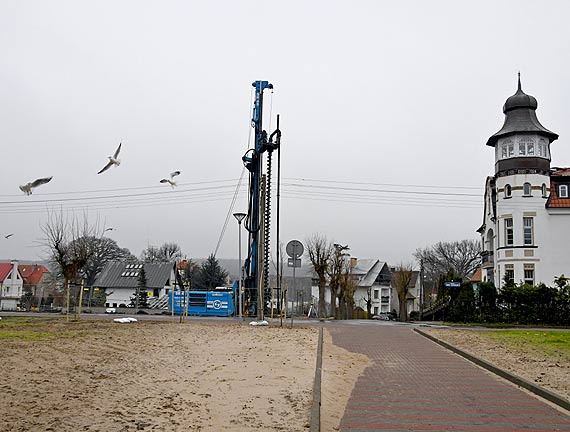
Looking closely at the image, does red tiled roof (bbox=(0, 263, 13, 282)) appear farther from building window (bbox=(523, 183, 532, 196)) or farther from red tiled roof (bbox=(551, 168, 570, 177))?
red tiled roof (bbox=(551, 168, 570, 177))

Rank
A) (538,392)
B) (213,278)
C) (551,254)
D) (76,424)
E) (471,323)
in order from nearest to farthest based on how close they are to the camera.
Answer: (76,424), (538,392), (471,323), (551,254), (213,278)

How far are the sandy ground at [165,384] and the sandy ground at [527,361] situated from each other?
10.7 feet

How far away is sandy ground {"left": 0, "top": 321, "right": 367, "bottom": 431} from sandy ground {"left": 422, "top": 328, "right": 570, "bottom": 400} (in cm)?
326

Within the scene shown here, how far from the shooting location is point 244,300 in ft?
110

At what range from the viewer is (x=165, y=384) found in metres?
10.1

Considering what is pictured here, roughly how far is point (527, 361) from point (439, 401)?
5.91 m

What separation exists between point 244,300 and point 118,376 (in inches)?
904

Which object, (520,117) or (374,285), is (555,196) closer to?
(520,117)

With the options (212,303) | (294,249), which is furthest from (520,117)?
(294,249)

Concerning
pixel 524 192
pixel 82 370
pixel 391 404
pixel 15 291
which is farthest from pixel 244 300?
Answer: pixel 15 291

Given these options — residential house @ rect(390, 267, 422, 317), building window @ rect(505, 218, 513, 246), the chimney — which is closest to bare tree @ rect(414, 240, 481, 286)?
residential house @ rect(390, 267, 422, 317)

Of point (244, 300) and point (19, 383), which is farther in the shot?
point (244, 300)

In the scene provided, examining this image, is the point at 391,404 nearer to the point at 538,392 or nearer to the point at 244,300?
the point at 538,392

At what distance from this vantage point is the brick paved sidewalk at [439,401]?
7852mm
